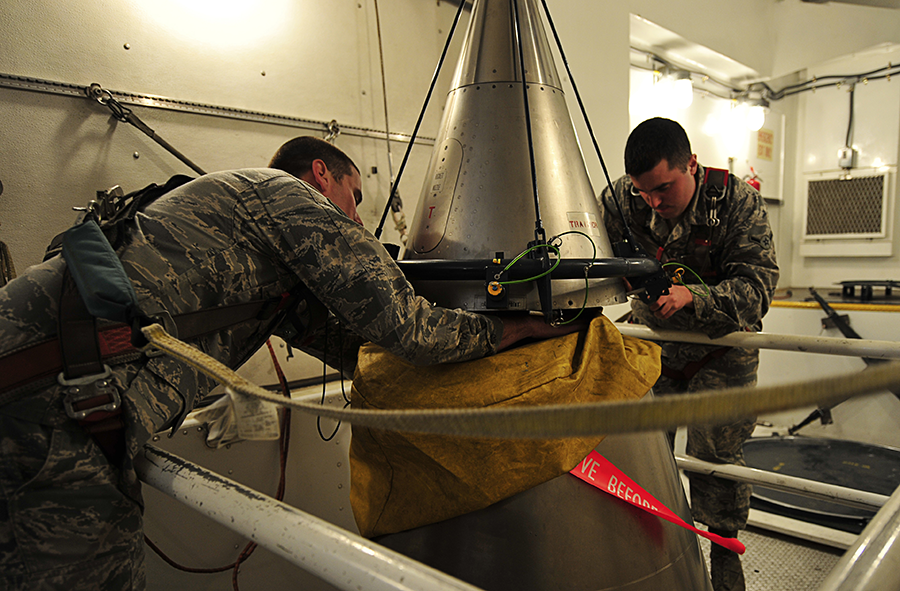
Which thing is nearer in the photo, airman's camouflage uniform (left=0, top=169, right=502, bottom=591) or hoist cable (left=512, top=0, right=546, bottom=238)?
airman's camouflage uniform (left=0, top=169, right=502, bottom=591)

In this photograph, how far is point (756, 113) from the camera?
4562 millimetres

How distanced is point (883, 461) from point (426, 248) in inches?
106

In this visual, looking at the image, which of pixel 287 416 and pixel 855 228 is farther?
pixel 855 228

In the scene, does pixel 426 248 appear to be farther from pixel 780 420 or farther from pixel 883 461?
pixel 780 420

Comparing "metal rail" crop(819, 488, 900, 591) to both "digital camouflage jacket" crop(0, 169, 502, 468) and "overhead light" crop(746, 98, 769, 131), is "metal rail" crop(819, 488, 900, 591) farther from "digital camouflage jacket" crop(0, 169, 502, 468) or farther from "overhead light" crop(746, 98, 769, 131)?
"overhead light" crop(746, 98, 769, 131)

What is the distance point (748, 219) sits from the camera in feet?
Result: 5.64

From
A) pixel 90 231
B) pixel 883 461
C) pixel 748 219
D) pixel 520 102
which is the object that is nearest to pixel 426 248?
pixel 520 102

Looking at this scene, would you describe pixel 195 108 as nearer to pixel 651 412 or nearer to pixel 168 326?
pixel 168 326

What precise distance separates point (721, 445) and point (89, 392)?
1858 mm

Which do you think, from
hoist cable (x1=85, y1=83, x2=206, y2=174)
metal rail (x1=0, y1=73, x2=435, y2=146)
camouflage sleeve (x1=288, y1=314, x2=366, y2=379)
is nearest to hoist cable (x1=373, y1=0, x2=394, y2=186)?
metal rail (x1=0, y1=73, x2=435, y2=146)

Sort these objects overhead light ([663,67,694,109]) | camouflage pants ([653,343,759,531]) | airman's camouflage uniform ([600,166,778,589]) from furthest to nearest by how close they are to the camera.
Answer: overhead light ([663,67,694,109]) → camouflage pants ([653,343,759,531]) → airman's camouflage uniform ([600,166,778,589])

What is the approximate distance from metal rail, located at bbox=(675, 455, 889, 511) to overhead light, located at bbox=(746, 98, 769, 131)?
393 cm

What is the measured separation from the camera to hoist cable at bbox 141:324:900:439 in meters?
0.33

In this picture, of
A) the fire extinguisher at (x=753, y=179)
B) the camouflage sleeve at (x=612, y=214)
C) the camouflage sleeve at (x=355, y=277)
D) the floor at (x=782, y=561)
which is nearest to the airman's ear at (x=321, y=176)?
the camouflage sleeve at (x=355, y=277)
